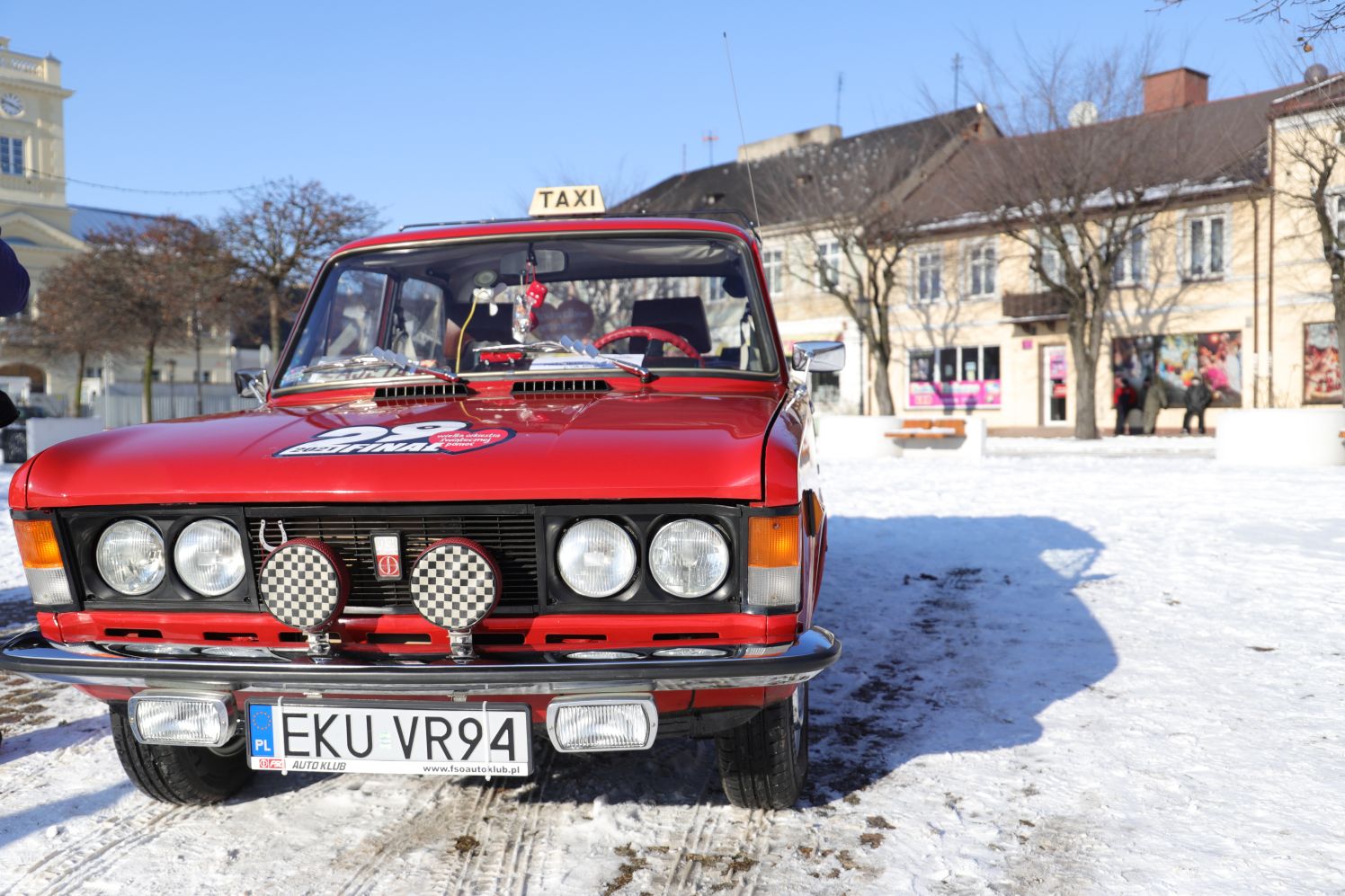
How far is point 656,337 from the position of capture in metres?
3.98

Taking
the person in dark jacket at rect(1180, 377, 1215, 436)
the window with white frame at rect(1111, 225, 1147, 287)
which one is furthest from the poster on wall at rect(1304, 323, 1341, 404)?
the window with white frame at rect(1111, 225, 1147, 287)

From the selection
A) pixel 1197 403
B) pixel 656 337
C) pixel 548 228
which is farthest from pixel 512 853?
pixel 1197 403

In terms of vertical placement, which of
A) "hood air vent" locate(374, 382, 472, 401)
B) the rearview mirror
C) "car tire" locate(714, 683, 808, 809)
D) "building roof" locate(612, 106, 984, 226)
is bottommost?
"car tire" locate(714, 683, 808, 809)

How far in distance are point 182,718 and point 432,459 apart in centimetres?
91

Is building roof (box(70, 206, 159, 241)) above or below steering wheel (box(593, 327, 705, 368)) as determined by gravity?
above

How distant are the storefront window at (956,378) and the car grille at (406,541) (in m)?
31.6

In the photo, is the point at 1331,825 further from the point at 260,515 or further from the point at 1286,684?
the point at 260,515

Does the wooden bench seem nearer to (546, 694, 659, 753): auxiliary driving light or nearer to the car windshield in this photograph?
the car windshield

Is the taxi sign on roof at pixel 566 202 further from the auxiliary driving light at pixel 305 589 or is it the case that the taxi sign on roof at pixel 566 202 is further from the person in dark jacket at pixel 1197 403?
the person in dark jacket at pixel 1197 403

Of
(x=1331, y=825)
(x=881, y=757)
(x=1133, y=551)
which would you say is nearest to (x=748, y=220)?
(x=881, y=757)

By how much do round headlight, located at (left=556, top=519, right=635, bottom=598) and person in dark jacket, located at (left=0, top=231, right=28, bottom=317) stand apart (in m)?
2.32

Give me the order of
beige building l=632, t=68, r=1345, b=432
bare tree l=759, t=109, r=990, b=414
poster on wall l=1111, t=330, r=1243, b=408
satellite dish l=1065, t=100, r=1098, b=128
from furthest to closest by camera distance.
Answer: bare tree l=759, t=109, r=990, b=414
poster on wall l=1111, t=330, r=1243, b=408
beige building l=632, t=68, r=1345, b=432
satellite dish l=1065, t=100, r=1098, b=128

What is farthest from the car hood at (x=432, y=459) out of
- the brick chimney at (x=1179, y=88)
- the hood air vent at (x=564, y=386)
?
the brick chimney at (x=1179, y=88)

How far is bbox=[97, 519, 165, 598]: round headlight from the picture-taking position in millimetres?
2785
